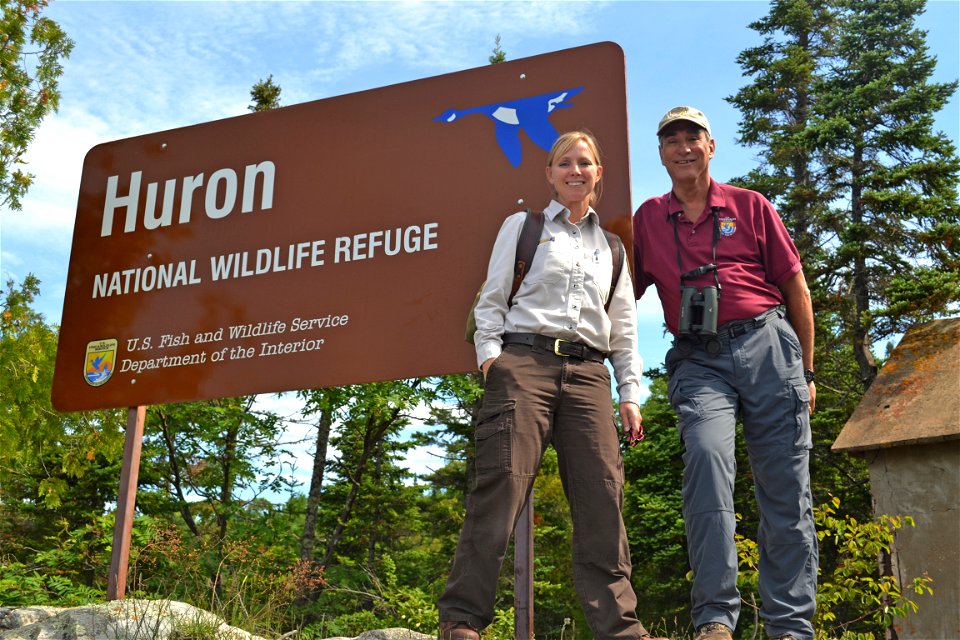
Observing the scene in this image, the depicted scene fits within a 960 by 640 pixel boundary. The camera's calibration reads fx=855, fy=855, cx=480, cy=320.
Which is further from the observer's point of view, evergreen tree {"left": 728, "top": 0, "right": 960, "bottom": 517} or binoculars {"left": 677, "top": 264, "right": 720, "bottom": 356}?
evergreen tree {"left": 728, "top": 0, "right": 960, "bottom": 517}

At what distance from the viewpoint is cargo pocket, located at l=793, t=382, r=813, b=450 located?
138 inches

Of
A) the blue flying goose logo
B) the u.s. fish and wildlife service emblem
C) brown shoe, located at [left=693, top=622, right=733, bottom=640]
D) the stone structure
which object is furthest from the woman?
the stone structure

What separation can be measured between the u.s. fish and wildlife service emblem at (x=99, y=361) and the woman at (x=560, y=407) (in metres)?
3.66

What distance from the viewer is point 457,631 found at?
3037 mm

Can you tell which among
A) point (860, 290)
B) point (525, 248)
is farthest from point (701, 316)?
point (860, 290)

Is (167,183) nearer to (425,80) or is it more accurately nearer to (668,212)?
(425,80)

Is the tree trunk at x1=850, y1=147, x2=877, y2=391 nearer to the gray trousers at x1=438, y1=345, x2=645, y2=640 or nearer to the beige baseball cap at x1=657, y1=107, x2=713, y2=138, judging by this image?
the beige baseball cap at x1=657, y1=107, x2=713, y2=138

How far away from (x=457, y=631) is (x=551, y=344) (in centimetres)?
112

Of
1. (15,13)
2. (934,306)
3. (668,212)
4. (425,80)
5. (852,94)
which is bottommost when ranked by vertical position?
(668,212)

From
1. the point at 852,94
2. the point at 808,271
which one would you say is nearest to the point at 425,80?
the point at 808,271

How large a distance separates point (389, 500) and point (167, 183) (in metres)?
14.1

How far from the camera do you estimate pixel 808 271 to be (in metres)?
18.3

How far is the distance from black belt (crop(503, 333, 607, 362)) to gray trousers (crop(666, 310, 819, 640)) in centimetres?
52

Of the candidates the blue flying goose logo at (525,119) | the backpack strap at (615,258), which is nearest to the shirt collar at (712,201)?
the backpack strap at (615,258)
